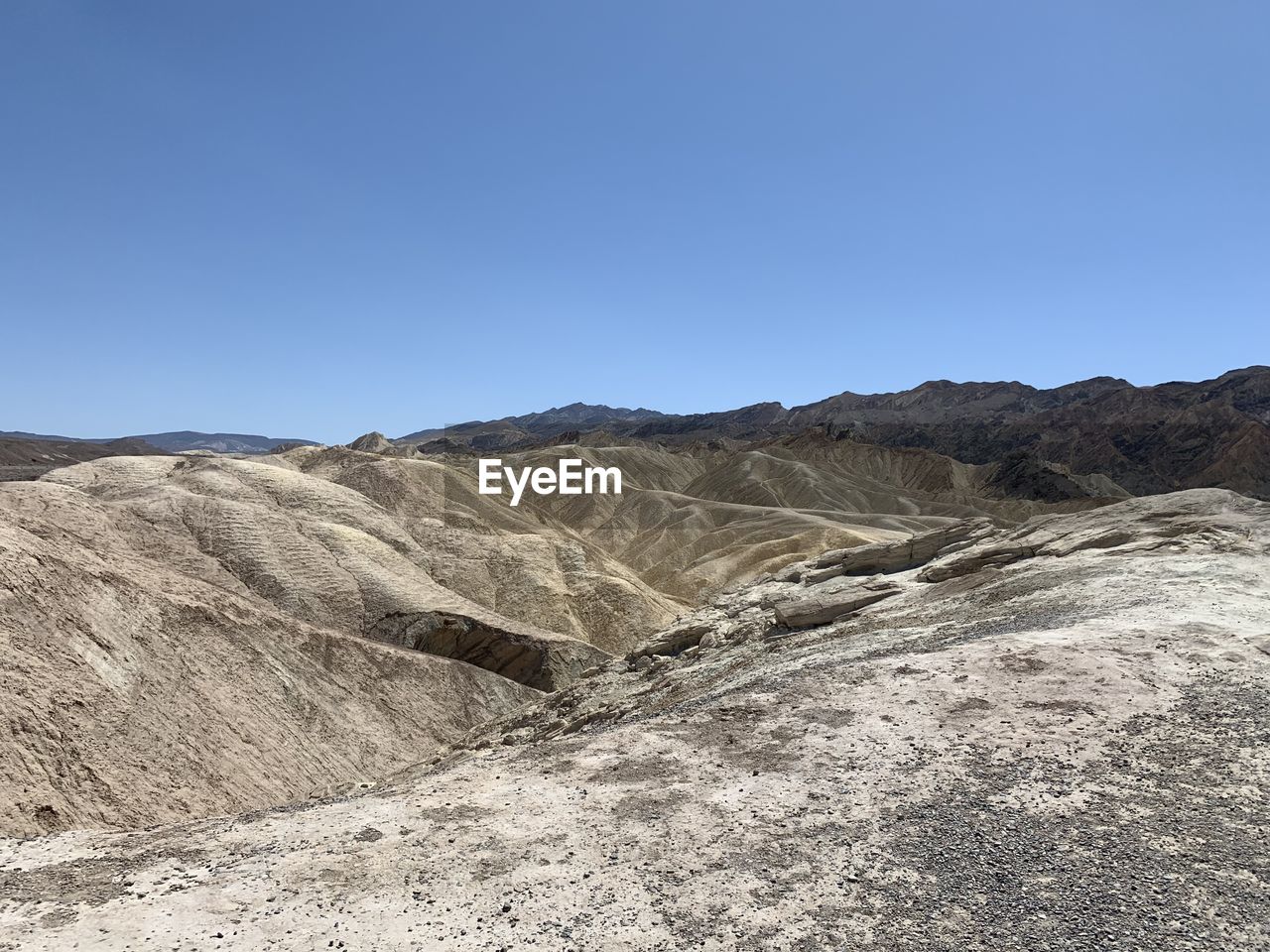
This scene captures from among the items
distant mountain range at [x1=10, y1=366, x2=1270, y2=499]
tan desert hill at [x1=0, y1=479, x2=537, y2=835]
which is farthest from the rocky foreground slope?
distant mountain range at [x1=10, y1=366, x2=1270, y2=499]

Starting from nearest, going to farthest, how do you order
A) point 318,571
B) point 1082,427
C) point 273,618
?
1. point 273,618
2. point 318,571
3. point 1082,427

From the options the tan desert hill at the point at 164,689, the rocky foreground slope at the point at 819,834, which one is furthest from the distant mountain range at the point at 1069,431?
the rocky foreground slope at the point at 819,834

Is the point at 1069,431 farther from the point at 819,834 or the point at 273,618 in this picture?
the point at 819,834

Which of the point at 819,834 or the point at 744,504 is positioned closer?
the point at 819,834

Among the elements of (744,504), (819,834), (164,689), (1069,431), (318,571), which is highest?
(1069,431)

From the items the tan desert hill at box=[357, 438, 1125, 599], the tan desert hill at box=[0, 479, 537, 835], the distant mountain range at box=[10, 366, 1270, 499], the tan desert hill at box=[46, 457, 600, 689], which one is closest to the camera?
the tan desert hill at box=[0, 479, 537, 835]

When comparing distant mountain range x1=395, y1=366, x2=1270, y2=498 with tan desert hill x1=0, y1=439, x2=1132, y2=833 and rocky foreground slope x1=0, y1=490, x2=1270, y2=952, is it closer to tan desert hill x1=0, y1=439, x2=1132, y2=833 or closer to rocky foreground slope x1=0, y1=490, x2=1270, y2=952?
tan desert hill x1=0, y1=439, x2=1132, y2=833

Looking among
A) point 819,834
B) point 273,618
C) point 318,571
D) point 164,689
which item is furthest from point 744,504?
point 819,834

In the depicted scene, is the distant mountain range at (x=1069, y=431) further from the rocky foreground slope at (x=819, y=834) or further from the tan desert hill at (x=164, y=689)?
the rocky foreground slope at (x=819, y=834)
